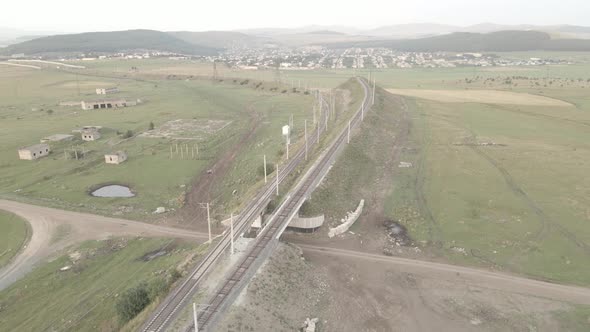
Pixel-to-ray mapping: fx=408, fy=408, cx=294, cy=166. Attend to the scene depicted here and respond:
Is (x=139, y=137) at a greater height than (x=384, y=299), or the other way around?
(x=139, y=137)

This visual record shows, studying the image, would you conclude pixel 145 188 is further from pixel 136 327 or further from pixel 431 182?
pixel 431 182

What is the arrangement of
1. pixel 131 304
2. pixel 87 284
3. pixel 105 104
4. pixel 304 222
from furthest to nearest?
pixel 105 104 < pixel 304 222 < pixel 87 284 < pixel 131 304

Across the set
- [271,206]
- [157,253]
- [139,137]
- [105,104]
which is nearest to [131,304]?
[157,253]

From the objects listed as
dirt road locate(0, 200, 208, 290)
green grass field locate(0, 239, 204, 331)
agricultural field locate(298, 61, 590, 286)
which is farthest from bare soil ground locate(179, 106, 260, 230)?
agricultural field locate(298, 61, 590, 286)

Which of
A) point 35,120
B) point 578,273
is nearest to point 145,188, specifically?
point 578,273

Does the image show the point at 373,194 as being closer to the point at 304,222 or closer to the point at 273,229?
the point at 304,222

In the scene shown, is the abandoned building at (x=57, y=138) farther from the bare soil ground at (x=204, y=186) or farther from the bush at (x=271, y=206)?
the bush at (x=271, y=206)

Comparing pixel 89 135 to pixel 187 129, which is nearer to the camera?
pixel 89 135

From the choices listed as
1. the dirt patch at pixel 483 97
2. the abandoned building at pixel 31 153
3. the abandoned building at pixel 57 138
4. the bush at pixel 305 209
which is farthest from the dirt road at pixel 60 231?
the dirt patch at pixel 483 97
